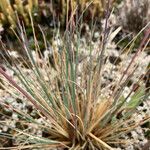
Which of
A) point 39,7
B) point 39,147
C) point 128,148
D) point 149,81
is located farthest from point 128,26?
point 39,147

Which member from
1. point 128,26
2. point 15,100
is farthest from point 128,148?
point 128,26

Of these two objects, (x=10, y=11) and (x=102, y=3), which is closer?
(x=10, y=11)

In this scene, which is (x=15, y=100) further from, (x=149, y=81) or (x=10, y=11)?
(x=149, y=81)

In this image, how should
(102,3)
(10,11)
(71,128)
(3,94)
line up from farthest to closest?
(102,3), (10,11), (3,94), (71,128)

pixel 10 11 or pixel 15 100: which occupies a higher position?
pixel 10 11

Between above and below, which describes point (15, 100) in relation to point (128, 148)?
above

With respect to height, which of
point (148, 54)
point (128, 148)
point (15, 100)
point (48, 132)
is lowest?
point (128, 148)

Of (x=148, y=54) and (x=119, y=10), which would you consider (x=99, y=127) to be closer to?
(x=148, y=54)

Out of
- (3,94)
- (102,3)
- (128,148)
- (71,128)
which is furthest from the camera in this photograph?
(102,3)

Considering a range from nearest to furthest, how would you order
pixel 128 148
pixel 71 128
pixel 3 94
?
pixel 71 128
pixel 128 148
pixel 3 94
